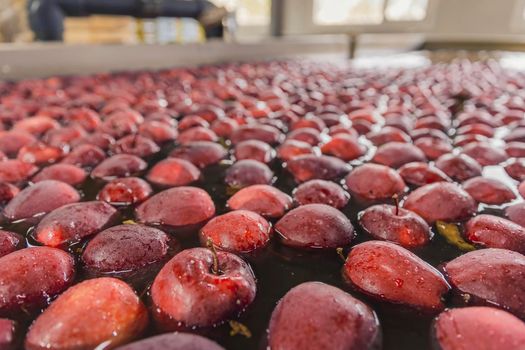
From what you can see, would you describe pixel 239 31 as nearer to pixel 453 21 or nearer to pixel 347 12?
pixel 347 12

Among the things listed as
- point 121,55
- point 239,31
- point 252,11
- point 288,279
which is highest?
point 252,11

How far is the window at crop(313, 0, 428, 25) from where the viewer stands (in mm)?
10367

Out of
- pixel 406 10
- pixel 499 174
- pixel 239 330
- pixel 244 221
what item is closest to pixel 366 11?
pixel 406 10

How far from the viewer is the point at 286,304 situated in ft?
1.97

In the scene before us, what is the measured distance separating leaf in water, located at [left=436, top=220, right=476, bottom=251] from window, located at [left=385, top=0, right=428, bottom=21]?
10967 millimetres

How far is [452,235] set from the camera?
2.82 feet

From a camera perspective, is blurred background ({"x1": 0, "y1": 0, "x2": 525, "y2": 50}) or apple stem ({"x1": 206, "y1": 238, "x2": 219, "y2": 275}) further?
blurred background ({"x1": 0, "y1": 0, "x2": 525, "y2": 50})

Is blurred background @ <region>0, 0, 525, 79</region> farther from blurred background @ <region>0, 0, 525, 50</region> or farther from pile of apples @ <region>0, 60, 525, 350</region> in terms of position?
pile of apples @ <region>0, 60, 525, 350</region>

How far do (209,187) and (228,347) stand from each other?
61 centimetres

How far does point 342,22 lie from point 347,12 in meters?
0.35

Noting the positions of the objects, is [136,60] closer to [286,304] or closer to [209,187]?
[209,187]

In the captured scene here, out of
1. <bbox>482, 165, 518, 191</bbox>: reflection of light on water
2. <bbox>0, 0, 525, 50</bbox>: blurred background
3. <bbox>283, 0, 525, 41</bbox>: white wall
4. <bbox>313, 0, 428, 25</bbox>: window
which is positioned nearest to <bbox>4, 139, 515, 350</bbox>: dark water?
<bbox>482, 165, 518, 191</bbox>: reflection of light on water

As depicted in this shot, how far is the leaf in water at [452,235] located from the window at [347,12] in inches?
427

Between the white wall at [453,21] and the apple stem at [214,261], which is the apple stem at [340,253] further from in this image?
the white wall at [453,21]
